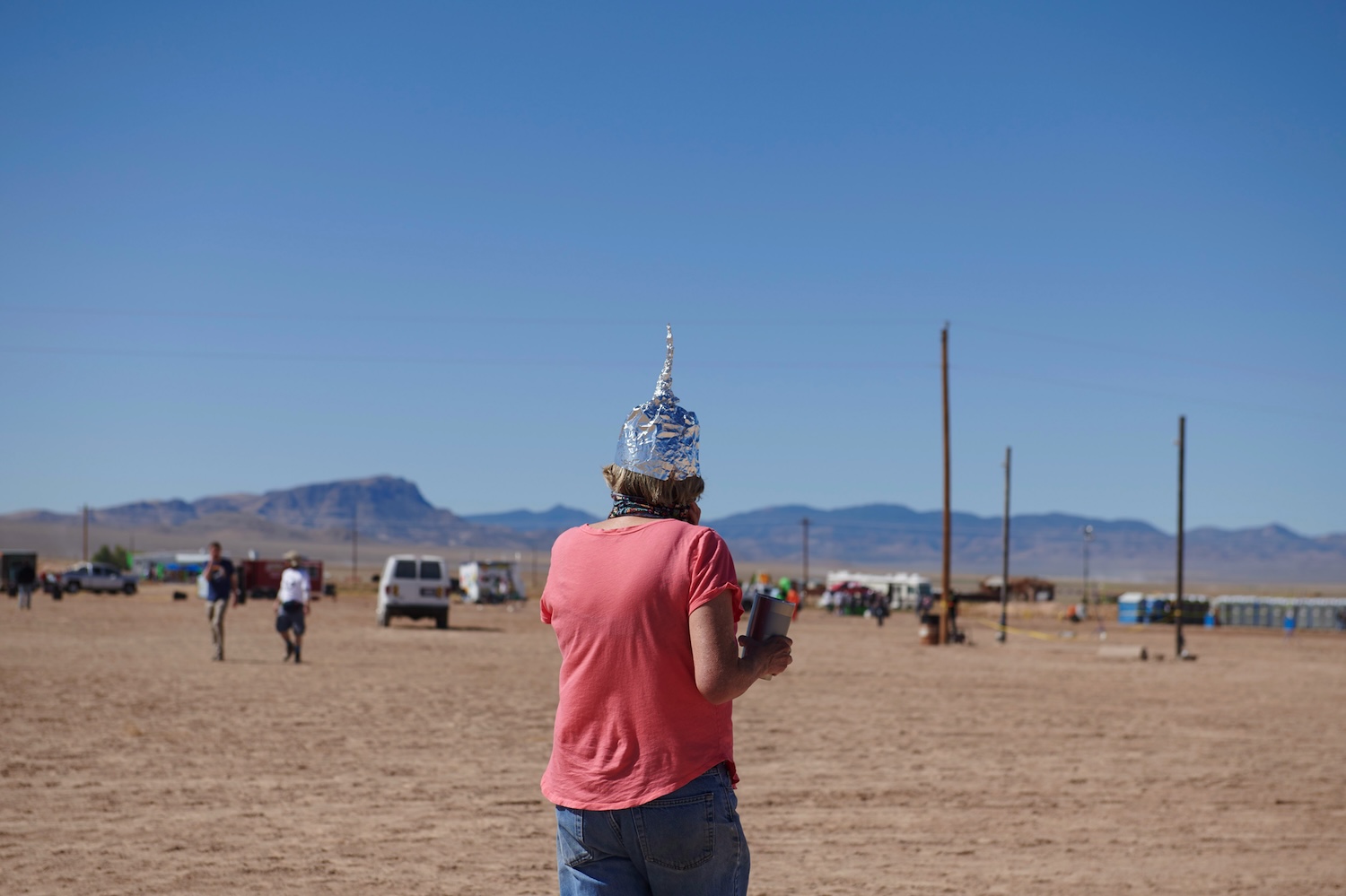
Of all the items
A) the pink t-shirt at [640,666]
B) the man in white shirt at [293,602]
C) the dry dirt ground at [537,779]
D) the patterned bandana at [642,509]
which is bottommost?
the dry dirt ground at [537,779]

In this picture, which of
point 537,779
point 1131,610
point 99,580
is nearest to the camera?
point 537,779

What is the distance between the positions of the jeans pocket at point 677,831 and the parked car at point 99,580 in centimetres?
7228

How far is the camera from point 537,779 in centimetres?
1071

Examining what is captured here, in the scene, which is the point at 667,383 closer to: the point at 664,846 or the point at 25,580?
the point at 664,846

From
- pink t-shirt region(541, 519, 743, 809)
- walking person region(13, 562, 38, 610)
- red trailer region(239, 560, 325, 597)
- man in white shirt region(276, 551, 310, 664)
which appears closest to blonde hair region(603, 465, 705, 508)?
pink t-shirt region(541, 519, 743, 809)

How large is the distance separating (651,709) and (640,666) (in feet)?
0.35

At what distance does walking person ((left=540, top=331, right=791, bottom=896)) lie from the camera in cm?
315

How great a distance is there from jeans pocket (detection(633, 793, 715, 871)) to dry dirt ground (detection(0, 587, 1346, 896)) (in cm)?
408

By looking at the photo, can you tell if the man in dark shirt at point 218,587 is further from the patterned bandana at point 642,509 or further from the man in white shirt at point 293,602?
the patterned bandana at point 642,509

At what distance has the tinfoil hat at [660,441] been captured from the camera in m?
3.38

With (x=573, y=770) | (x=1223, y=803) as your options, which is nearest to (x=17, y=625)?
(x=1223, y=803)

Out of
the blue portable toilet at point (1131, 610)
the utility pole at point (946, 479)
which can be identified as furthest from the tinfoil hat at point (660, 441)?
the blue portable toilet at point (1131, 610)

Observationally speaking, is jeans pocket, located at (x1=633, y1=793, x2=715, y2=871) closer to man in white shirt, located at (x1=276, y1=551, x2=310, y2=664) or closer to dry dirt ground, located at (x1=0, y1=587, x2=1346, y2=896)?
dry dirt ground, located at (x1=0, y1=587, x2=1346, y2=896)

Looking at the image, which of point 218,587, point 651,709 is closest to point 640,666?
point 651,709
